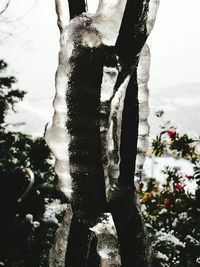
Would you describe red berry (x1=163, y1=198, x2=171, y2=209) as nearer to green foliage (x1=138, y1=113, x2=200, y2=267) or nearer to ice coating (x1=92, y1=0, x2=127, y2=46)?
green foliage (x1=138, y1=113, x2=200, y2=267)

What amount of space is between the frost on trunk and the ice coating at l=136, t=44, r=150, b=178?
0.93 ft

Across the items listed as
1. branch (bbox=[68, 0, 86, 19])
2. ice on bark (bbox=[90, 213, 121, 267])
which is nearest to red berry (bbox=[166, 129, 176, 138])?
branch (bbox=[68, 0, 86, 19])

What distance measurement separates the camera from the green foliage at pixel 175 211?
10.4 feet

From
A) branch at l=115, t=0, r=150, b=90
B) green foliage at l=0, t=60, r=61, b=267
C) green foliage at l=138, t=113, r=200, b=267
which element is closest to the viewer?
branch at l=115, t=0, r=150, b=90

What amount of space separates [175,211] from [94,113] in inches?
148

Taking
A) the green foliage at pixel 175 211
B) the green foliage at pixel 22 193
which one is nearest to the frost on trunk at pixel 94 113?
the green foliage at pixel 175 211

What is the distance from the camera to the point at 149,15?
28.4 inches

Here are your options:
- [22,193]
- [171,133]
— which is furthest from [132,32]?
[22,193]

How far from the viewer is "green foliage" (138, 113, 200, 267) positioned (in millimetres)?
3174

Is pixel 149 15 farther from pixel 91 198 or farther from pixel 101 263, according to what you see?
pixel 101 263

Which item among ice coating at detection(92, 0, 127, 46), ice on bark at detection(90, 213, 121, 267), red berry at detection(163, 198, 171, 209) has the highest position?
red berry at detection(163, 198, 171, 209)

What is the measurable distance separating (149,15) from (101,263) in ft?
2.06

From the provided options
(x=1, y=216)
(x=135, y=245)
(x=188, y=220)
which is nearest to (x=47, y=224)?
(x=1, y=216)

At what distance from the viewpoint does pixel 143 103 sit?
3.59 feet
